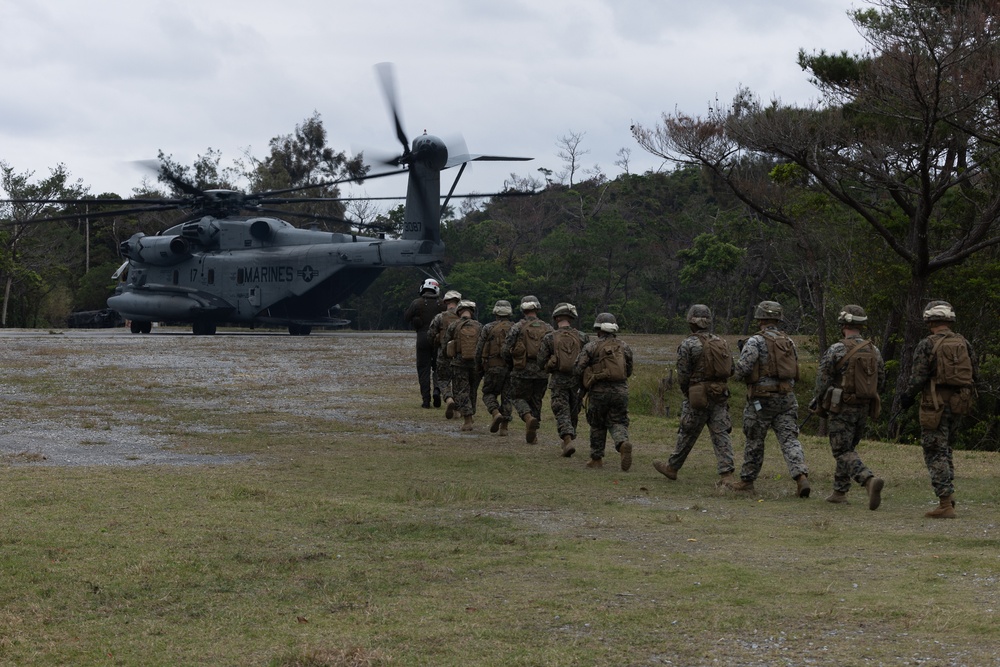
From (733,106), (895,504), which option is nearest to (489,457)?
(895,504)

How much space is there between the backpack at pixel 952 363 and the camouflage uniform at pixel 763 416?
1.35 m

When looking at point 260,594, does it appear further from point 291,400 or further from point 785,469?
point 291,400

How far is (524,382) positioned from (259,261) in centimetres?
2815

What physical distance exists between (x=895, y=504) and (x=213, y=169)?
232 ft

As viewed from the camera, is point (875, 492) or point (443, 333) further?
point (443, 333)

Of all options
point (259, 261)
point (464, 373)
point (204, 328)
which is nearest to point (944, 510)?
point (464, 373)

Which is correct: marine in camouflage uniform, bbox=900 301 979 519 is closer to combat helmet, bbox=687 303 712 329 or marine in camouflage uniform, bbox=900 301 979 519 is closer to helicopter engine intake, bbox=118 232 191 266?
combat helmet, bbox=687 303 712 329

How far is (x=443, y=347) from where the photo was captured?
1591cm

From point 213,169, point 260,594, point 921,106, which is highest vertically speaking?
point 213,169

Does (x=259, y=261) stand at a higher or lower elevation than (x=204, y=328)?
higher

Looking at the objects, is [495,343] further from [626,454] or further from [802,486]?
[802,486]

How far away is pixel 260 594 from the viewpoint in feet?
21.0

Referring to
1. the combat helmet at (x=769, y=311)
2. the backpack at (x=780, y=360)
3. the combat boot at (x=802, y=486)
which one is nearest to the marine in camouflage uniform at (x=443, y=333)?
the combat helmet at (x=769, y=311)

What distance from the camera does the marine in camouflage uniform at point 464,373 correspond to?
15.2m
